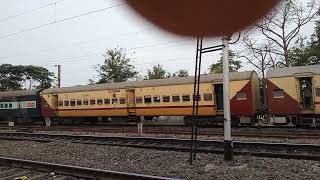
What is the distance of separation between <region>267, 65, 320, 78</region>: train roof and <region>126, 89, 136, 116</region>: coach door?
771 centimetres

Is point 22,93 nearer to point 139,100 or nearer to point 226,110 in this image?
point 139,100

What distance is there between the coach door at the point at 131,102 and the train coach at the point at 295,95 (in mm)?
7629

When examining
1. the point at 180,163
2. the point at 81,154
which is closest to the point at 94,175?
the point at 180,163

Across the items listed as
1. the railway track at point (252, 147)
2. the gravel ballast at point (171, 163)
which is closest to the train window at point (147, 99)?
the railway track at point (252, 147)

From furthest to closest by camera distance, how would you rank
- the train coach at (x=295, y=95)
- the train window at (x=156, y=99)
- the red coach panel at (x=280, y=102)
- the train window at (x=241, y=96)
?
1. the train window at (x=156, y=99)
2. the train window at (x=241, y=96)
3. the red coach panel at (x=280, y=102)
4. the train coach at (x=295, y=95)

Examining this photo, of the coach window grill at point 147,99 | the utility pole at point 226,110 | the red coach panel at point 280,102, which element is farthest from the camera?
the coach window grill at point 147,99

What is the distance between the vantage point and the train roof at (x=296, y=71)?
16.5 metres

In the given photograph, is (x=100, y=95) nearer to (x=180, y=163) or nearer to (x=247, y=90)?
(x=247, y=90)

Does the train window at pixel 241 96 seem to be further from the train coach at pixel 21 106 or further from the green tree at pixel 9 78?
the green tree at pixel 9 78

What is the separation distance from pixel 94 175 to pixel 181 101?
42.6 feet

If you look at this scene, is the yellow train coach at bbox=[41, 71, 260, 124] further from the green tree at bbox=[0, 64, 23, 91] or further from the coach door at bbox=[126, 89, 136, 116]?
the green tree at bbox=[0, 64, 23, 91]

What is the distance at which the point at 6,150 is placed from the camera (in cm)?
1294

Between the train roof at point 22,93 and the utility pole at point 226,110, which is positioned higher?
the train roof at point 22,93

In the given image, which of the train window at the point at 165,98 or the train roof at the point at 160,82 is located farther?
the train window at the point at 165,98
